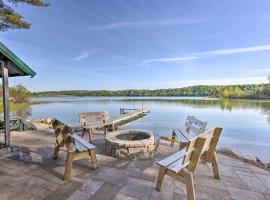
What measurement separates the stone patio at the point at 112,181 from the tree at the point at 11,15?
647cm

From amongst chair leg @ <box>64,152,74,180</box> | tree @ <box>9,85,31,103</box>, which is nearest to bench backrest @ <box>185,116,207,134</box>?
chair leg @ <box>64,152,74,180</box>

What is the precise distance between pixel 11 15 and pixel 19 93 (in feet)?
100

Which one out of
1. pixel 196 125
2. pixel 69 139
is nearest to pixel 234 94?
pixel 196 125

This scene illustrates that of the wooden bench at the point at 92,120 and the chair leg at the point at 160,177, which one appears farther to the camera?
the wooden bench at the point at 92,120

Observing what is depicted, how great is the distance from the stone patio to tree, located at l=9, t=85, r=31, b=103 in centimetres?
3430

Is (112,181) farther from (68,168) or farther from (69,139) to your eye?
(69,139)

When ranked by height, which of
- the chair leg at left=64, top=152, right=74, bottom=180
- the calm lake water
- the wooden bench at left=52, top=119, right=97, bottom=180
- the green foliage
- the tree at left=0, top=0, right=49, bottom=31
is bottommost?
the calm lake water

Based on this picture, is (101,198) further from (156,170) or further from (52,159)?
(52,159)

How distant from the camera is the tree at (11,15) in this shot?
23.1 ft

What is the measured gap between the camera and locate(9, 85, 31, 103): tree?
3094 cm

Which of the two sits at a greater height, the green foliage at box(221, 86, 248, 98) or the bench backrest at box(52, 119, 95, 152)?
the green foliage at box(221, 86, 248, 98)

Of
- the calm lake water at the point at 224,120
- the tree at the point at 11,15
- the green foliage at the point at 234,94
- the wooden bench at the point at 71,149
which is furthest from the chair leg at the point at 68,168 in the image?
the green foliage at the point at 234,94

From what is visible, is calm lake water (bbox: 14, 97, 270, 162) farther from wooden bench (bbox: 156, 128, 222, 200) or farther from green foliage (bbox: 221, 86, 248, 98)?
green foliage (bbox: 221, 86, 248, 98)

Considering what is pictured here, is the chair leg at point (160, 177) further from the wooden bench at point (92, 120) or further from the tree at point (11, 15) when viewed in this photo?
the tree at point (11, 15)
